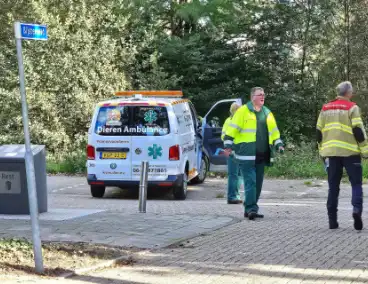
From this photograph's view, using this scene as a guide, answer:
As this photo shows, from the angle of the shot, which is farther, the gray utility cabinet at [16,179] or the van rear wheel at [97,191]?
the van rear wheel at [97,191]

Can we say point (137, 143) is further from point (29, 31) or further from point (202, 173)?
point (29, 31)

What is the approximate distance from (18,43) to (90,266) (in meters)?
2.17

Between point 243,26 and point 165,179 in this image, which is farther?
point 243,26

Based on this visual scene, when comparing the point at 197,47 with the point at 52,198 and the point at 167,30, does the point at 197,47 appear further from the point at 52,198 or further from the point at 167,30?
the point at 52,198

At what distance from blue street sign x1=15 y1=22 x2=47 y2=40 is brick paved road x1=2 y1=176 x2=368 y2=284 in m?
2.11

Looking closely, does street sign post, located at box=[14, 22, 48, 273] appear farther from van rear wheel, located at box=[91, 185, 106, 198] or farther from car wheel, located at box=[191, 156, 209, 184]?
car wheel, located at box=[191, 156, 209, 184]

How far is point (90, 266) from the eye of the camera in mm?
6957

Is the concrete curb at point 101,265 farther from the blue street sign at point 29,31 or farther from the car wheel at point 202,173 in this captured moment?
the car wheel at point 202,173

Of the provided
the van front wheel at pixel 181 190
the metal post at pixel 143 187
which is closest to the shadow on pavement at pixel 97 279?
the metal post at pixel 143 187

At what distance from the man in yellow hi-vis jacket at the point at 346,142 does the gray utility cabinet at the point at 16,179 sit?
13.7ft

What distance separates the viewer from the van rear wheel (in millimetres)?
15031

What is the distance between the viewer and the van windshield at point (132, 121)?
14.2m

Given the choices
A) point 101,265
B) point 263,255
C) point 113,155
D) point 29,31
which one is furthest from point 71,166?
Answer: point 29,31

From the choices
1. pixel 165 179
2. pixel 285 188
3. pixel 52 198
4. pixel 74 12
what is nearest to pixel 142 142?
pixel 165 179
